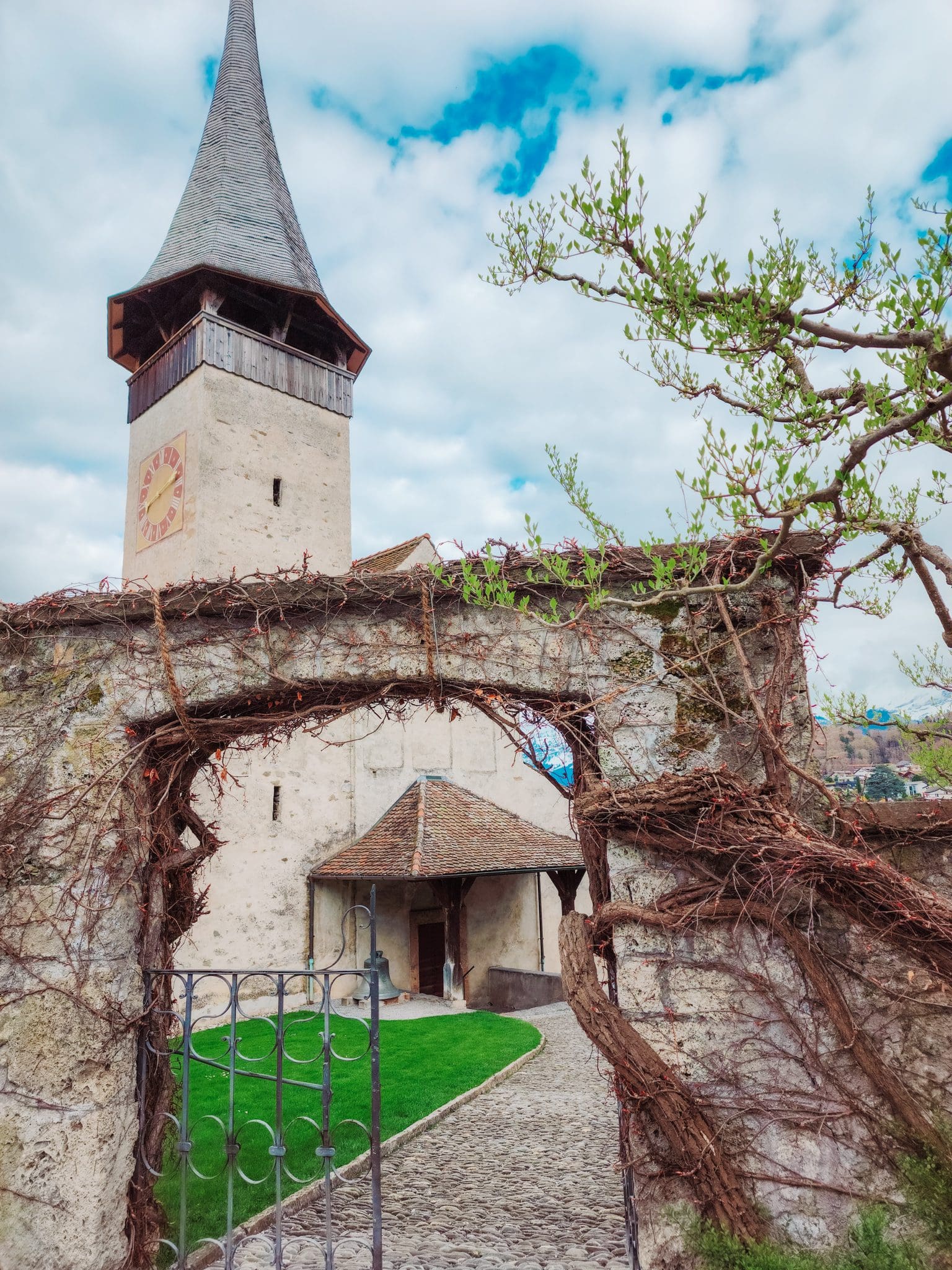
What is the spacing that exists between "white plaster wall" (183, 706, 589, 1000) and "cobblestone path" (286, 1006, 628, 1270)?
462cm

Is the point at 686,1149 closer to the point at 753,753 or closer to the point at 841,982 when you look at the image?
the point at 841,982

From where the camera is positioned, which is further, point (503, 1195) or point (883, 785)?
point (503, 1195)

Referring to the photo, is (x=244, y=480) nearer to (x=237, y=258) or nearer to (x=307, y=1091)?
(x=237, y=258)

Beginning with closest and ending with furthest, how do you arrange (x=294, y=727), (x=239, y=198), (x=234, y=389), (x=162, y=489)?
(x=294, y=727)
(x=234, y=389)
(x=162, y=489)
(x=239, y=198)

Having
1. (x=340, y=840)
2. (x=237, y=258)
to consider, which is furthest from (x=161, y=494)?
(x=340, y=840)

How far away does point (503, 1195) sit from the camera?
16.1 ft

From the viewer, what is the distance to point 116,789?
11.7 feet

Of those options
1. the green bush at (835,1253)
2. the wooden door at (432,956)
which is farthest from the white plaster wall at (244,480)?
the green bush at (835,1253)

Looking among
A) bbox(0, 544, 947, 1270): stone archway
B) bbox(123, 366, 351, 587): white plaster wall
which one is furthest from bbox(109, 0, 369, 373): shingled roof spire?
bbox(0, 544, 947, 1270): stone archway

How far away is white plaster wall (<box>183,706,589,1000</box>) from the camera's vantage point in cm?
1172

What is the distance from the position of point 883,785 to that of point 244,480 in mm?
11813

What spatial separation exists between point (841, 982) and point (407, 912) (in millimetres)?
11079

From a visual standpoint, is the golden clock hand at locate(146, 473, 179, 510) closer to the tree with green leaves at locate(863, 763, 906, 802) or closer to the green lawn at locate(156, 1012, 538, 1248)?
the green lawn at locate(156, 1012, 538, 1248)

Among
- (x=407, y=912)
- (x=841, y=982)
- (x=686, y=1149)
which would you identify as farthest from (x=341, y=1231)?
(x=407, y=912)
